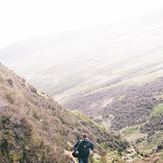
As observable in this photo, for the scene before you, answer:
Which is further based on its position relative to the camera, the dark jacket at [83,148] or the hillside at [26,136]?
the dark jacket at [83,148]

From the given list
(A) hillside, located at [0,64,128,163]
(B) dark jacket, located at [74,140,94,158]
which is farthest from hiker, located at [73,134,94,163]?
(A) hillside, located at [0,64,128,163]

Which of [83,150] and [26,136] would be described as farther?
[26,136]

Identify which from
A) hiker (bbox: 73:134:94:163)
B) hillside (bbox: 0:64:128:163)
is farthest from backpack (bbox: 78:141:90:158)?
hillside (bbox: 0:64:128:163)

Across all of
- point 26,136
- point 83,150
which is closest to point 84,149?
point 83,150

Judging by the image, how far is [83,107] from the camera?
10375 cm

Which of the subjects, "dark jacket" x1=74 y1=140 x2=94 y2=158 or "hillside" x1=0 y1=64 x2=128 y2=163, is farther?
"dark jacket" x1=74 y1=140 x2=94 y2=158

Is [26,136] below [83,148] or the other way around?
the other way around

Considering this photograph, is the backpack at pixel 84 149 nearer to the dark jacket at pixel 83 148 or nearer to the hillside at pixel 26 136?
the dark jacket at pixel 83 148

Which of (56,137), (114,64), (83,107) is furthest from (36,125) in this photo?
(114,64)

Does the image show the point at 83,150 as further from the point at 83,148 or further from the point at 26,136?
the point at 26,136

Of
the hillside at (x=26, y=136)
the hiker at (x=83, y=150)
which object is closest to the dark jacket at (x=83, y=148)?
the hiker at (x=83, y=150)

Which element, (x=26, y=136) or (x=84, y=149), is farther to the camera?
(x=26, y=136)

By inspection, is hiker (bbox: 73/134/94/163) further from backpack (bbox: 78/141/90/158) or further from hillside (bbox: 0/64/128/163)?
hillside (bbox: 0/64/128/163)

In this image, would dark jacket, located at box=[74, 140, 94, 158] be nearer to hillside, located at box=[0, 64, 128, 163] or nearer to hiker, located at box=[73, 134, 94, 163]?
hiker, located at box=[73, 134, 94, 163]
